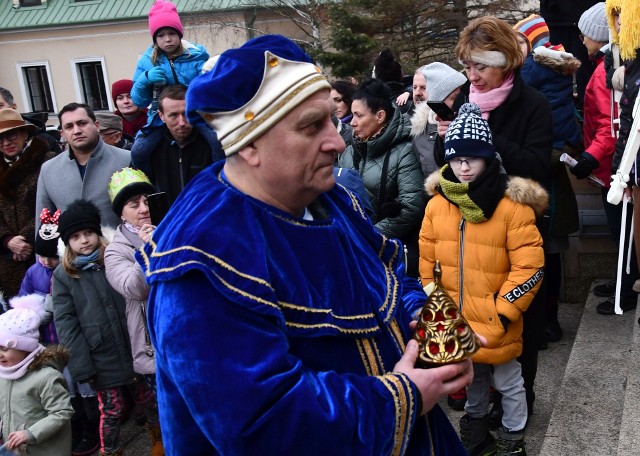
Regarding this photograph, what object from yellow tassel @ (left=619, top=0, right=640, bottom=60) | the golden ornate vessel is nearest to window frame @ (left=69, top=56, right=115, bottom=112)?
yellow tassel @ (left=619, top=0, right=640, bottom=60)

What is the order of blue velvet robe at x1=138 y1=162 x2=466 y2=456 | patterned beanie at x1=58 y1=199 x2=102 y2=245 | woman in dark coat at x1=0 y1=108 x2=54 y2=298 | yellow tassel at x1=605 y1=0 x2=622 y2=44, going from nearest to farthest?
blue velvet robe at x1=138 y1=162 x2=466 y2=456 < patterned beanie at x1=58 y1=199 x2=102 y2=245 < yellow tassel at x1=605 y1=0 x2=622 y2=44 < woman in dark coat at x1=0 y1=108 x2=54 y2=298

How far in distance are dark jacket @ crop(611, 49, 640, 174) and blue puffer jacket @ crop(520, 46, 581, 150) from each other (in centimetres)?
56

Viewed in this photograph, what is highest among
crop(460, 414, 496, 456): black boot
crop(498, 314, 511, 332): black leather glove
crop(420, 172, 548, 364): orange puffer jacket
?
crop(420, 172, 548, 364): orange puffer jacket

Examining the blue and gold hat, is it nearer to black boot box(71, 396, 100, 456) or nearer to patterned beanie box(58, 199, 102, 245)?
patterned beanie box(58, 199, 102, 245)

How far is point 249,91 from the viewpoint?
5.83ft

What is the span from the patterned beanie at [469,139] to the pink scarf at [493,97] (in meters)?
0.37

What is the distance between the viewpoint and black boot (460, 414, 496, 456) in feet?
13.0

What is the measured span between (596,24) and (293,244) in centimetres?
468

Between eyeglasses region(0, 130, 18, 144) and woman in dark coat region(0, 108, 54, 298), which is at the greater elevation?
eyeglasses region(0, 130, 18, 144)

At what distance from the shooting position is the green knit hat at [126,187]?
446 centimetres

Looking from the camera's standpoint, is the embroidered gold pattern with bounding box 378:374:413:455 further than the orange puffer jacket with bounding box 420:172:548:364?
No

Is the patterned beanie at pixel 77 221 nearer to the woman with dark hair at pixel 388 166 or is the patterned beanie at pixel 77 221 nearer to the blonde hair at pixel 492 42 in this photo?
the woman with dark hair at pixel 388 166

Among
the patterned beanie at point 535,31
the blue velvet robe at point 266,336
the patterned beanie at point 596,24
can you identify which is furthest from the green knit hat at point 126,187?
the patterned beanie at point 596,24

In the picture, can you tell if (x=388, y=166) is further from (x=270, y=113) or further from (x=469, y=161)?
(x=270, y=113)
